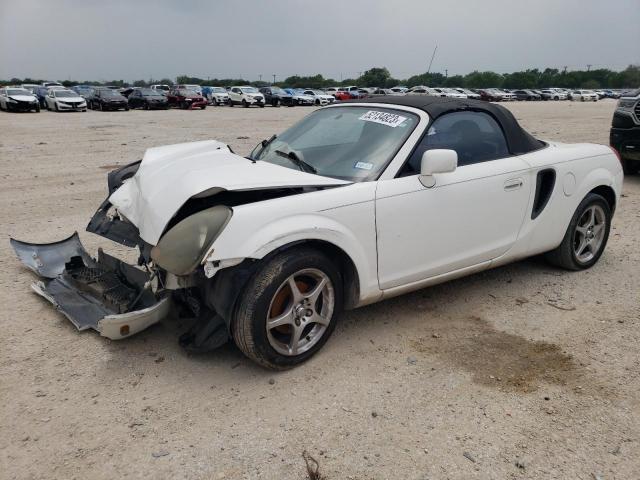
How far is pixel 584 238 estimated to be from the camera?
4754mm

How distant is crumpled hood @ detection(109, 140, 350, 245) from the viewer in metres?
3.10

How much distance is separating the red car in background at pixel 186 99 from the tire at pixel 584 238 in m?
32.5

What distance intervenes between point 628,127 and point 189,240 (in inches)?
332

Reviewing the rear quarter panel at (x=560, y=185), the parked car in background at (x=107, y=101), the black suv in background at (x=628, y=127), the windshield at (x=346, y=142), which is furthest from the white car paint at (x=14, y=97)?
the rear quarter panel at (x=560, y=185)

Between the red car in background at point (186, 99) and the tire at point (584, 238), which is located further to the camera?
the red car in background at point (186, 99)

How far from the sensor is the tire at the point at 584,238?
4566mm

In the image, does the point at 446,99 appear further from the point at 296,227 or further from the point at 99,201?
the point at 99,201

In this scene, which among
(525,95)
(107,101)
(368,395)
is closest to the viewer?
(368,395)

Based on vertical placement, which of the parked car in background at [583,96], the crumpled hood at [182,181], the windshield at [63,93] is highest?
the crumpled hood at [182,181]

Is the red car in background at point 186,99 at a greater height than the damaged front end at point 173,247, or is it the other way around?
the damaged front end at point 173,247

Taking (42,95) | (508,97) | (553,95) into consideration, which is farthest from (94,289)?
(553,95)

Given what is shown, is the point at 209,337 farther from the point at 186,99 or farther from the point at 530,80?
the point at 530,80

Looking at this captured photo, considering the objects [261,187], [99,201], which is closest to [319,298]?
[261,187]

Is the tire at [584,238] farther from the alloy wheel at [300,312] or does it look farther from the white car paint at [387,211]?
the alloy wheel at [300,312]
